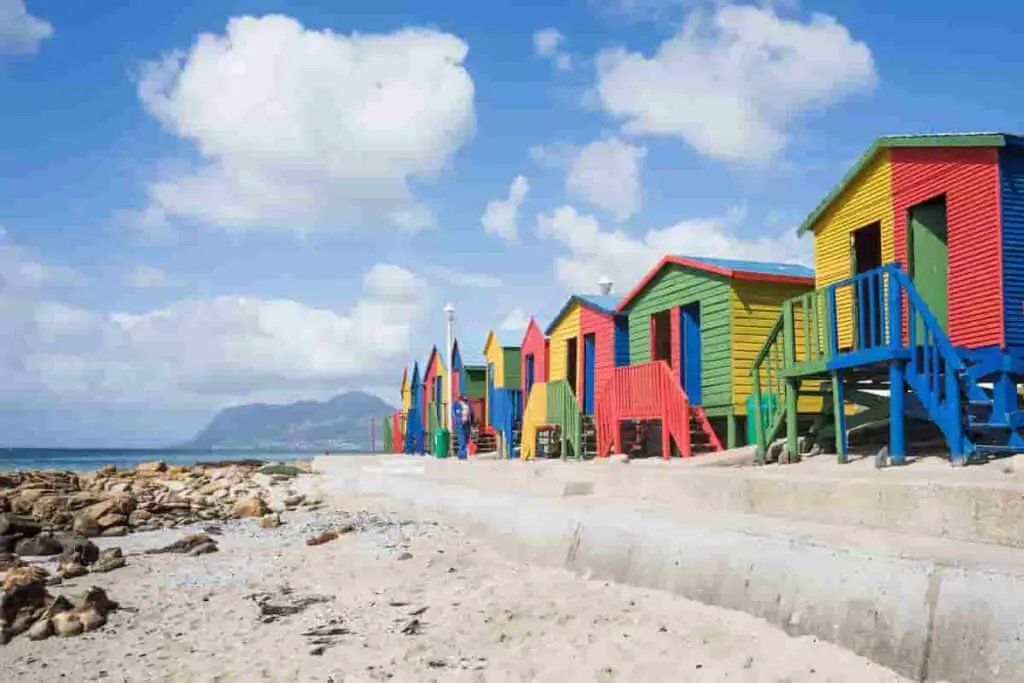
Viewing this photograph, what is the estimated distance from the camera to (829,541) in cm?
607

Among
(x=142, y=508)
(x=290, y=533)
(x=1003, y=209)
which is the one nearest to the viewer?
(x=1003, y=209)

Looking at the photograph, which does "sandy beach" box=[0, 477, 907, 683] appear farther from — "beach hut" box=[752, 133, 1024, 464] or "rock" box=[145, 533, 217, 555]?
"beach hut" box=[752, 133, 1024, 464]

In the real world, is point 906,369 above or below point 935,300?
below

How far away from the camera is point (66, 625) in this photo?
7738mm

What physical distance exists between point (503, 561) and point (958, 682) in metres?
6.09

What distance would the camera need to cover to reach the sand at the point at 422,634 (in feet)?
18.4

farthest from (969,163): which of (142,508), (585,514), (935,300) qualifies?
(142,508)

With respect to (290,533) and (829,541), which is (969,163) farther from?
(290,533)

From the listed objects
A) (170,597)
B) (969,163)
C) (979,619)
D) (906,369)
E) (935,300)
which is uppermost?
(969,163)

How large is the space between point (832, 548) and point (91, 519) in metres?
15.4

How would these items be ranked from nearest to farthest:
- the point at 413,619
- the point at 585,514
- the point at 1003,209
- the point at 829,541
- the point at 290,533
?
the point at 829,541
the point at 413,619
the point at 585,514
the point at 1003,209
the point at 290,533

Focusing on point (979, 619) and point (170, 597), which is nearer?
point (979, 619)

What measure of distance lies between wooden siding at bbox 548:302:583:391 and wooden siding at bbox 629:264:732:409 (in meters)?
3.38

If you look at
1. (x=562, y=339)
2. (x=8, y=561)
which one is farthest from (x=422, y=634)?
(x=562, y=339)
